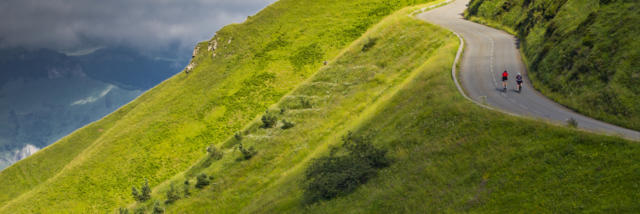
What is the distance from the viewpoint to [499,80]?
1081 inches

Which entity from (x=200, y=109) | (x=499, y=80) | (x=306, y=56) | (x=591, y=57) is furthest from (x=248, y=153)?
(x=306, y=56)

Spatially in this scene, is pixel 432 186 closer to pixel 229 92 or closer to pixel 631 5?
pixel 631 5

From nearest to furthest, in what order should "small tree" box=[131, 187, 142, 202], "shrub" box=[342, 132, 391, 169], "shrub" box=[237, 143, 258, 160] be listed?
1. "shrub" box=[342, 132, 391, 169]
2. "shrub" box=[237, 143, 258, 160]
3. "small tree" box=[131, 187, 142, 202]

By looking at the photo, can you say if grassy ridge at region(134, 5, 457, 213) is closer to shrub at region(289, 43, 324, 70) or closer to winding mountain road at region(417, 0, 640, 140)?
winding mountain road at region(417, 0, 640, 140)

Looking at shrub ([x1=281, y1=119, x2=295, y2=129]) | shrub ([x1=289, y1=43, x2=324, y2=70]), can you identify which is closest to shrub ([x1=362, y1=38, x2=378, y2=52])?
shrub ([x1=289, y1=43, x2=324, y2=70])

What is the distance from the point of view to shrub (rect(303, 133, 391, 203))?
18.2 meters

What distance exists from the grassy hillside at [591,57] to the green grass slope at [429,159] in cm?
581

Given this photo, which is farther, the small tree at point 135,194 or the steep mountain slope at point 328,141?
the small tree at point 135,194

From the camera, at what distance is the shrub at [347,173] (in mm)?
18172

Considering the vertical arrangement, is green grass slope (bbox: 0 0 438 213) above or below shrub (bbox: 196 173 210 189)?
above

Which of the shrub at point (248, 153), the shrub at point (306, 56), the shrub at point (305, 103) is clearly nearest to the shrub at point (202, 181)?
the shrub at point (248, 153)

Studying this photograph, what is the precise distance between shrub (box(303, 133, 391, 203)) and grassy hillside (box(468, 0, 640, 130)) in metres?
12.1

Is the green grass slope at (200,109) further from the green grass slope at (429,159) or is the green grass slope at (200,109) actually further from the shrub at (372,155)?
the shrub at (372,155)

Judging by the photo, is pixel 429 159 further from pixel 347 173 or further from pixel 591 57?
pixel 591 57
